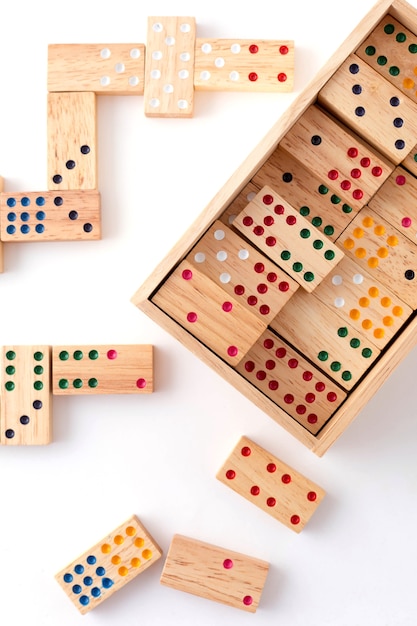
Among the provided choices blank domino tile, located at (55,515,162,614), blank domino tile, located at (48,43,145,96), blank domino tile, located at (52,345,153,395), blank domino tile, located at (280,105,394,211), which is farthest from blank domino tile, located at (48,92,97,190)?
blank domino tile, located at (55,515,162,614)

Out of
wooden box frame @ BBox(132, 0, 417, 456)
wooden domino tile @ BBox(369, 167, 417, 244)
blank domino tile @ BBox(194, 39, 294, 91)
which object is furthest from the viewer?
blank domino tile @ BBox(194, 39, 294, 91)

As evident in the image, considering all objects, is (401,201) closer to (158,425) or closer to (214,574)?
(158,425)

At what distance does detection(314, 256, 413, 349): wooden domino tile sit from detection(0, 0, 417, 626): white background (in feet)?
0.80

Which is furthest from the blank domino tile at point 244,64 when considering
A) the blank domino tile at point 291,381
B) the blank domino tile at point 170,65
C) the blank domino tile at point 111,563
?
the blank domino tile at point 111,563

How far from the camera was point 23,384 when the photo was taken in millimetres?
1462

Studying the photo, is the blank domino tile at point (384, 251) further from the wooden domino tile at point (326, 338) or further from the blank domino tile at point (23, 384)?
the blank domino tile at point (23, 384)

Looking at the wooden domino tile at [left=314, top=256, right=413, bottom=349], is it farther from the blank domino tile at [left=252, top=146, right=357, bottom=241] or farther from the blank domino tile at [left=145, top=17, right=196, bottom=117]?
the blank domino tile at [left=145, top=17, right=196, bottom=117]

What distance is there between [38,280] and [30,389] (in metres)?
0.23

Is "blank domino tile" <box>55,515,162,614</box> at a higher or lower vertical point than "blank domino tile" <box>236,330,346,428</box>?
lower

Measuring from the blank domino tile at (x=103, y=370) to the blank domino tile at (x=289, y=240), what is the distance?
0.37 metres

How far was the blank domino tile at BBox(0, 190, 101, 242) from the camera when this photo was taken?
4.74 ft

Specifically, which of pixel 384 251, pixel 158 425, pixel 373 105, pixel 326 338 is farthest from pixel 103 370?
pixel 373 105

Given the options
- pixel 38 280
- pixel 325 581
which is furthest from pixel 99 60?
pixel 325 581

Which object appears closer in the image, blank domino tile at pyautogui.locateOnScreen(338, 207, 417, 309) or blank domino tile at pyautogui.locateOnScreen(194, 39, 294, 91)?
blank domino tile at pyautogui.locateOnScreen(338, 207, 417, 309)
